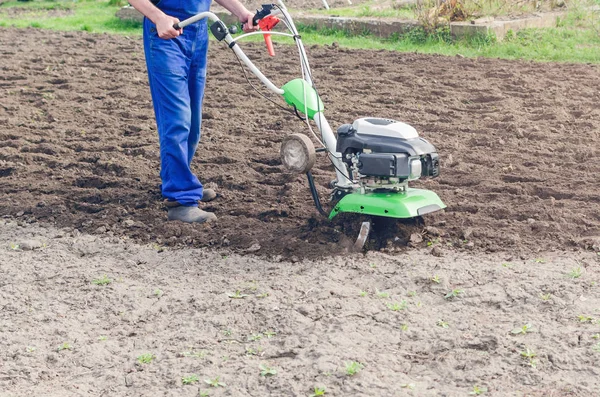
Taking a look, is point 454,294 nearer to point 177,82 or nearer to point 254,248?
point 254,248

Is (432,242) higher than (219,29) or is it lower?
lower

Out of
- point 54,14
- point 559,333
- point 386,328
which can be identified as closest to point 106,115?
point 386,328

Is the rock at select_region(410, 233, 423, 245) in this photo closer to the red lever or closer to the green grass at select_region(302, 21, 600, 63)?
the red lever

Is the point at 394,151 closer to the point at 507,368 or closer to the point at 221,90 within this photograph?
the point at 507,368

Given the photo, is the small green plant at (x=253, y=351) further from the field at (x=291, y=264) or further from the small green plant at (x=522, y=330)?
the small green plant at (x=522, y=330)

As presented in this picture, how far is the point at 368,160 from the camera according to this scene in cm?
479

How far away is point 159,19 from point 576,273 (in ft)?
8.54

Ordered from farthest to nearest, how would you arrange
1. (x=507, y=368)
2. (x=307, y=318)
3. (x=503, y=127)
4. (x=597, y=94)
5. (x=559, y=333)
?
(x=597, y=94)
(x=503, y=127)
(x=307, y=318)
(x=559, y=333)
(x=507, y=368)

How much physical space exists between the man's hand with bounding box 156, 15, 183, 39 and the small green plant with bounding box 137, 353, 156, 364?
191 centimetres

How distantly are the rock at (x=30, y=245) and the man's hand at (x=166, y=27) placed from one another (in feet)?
4.75

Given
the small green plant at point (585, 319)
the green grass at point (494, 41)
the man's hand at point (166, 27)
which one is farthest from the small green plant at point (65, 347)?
the green grass at point (494, 41)

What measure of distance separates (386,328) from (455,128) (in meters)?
3.47

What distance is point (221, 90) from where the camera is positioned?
893 centimetres

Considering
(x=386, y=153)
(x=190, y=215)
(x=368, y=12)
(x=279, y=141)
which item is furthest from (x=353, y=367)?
(x=368, y=12)
